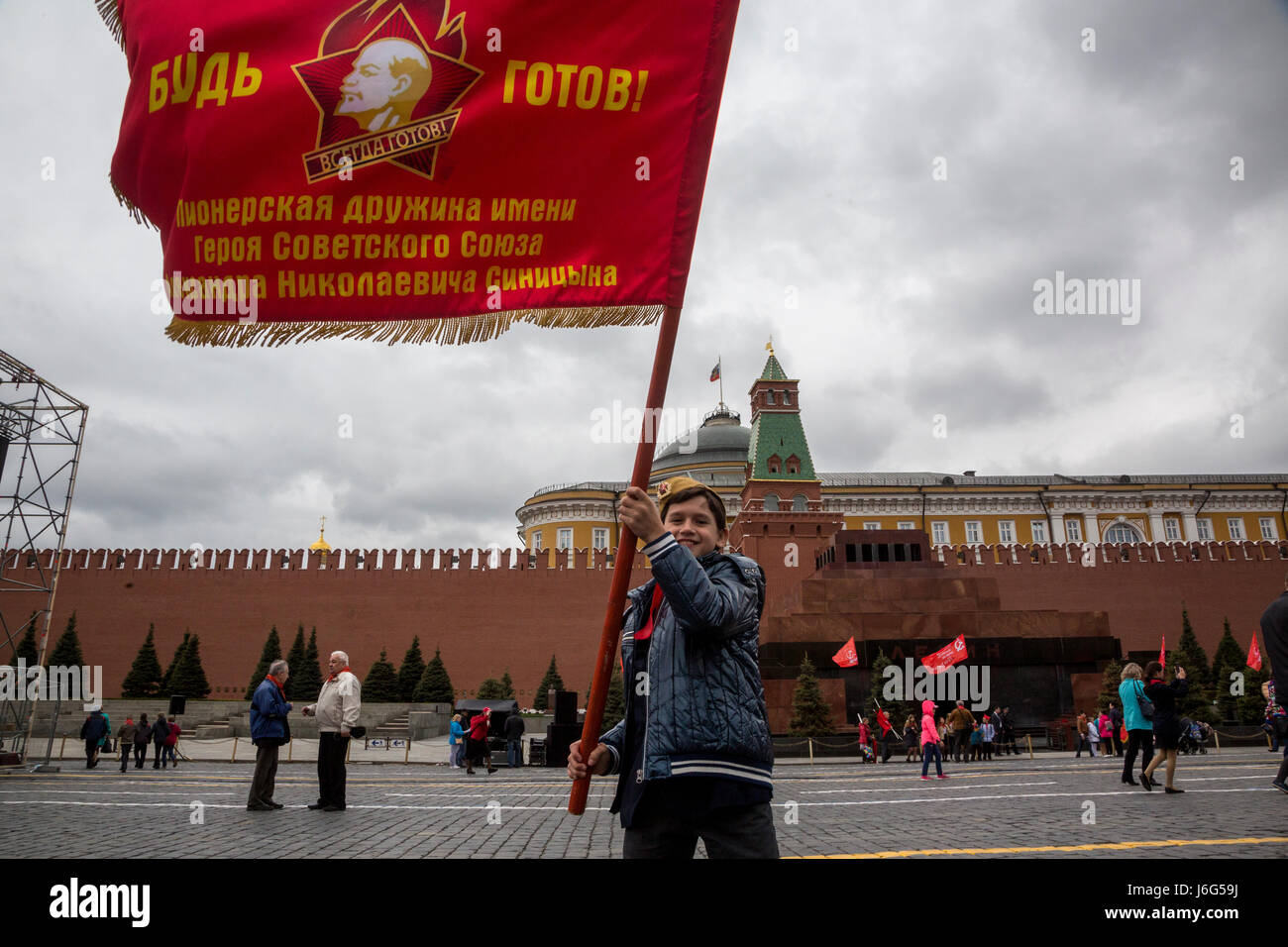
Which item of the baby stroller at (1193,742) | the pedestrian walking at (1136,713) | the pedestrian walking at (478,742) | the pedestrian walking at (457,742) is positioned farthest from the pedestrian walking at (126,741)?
the baby stroller at (1193,742)

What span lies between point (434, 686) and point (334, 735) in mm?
25243

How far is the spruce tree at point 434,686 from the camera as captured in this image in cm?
3112

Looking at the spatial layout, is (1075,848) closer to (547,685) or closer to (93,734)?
(93,734)

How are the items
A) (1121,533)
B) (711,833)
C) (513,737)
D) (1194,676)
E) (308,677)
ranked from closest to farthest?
(711,833)
(513,737)
(1194,676)
(308,677)
(1121,533)

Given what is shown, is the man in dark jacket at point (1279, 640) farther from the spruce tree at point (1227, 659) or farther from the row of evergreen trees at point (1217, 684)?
the spruce tree at point (1227, 659)

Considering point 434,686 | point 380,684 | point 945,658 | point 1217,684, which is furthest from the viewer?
point 434,686

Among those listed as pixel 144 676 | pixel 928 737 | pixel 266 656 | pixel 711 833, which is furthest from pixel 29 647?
pixel 711 833

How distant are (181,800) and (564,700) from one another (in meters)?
10.6

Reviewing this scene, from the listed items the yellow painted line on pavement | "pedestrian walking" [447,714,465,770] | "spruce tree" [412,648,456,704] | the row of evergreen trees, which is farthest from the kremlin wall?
the yellow painted line on pavement

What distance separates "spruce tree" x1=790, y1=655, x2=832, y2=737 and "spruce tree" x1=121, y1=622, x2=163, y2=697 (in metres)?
25.5

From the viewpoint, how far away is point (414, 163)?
311cm

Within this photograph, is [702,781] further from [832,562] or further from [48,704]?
[48,704]

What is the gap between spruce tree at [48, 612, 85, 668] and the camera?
32062 millimetres

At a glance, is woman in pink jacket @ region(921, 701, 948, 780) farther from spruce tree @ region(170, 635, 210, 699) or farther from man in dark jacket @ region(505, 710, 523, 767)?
spruce tree @ region(170, 635, 210, 699)
